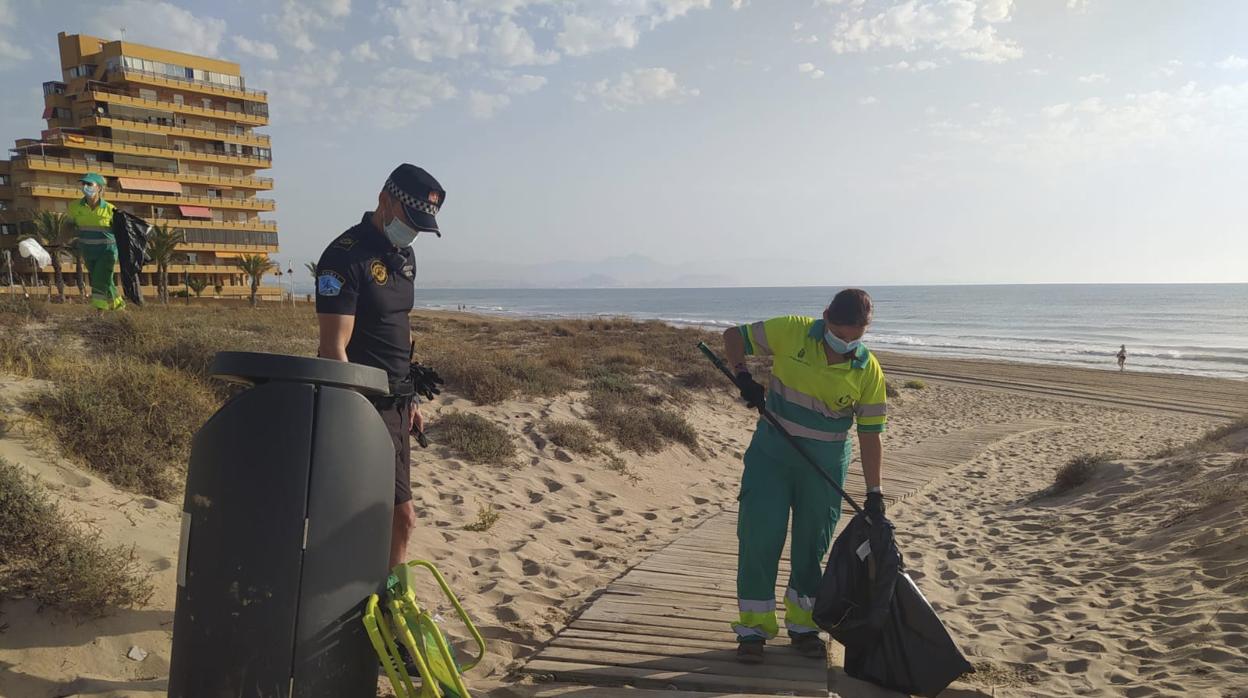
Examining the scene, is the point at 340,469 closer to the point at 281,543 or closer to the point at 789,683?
the point at 281,543

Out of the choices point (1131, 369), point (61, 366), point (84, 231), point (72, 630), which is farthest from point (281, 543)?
point (1131, 369)

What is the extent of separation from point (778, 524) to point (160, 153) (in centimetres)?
5071

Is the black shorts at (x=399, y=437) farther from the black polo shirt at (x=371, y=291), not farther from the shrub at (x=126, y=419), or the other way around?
the shrub at (x=126, y=419)

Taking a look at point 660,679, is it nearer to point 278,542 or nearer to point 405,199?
point 278,542

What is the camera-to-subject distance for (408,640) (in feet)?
6.77

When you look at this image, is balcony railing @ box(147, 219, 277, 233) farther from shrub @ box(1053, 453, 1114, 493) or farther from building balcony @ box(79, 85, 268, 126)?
shrub @ box(1053, 453, 1114, 493)

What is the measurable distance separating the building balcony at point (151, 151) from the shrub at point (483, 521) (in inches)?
1883

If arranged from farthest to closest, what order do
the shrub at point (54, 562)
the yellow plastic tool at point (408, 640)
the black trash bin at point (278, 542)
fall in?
the shrub at point (54, 562)
the yellow plastic tool at point (408, 640)
the black trash bin at point (278, 542)

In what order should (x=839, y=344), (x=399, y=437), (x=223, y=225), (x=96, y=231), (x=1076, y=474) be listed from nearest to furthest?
(x=399, y=437)
(x=839, y=344)
(x=1076, y=474)
(x=96, y=231)
(x=223, y=225)

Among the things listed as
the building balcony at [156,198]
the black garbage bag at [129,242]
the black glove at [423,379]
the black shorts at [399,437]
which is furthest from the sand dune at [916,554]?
→ the building balcony at [156,198]

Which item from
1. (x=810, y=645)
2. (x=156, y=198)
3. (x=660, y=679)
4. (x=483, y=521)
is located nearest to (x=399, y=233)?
(x=660, y=679)

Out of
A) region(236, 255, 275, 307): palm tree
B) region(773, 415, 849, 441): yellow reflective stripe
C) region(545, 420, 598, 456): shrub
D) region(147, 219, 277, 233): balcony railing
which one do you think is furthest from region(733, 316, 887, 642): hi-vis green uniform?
region(147, 219, 277, 233): balcony railing

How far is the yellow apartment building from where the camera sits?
40938mm

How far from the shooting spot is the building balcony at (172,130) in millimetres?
42188
